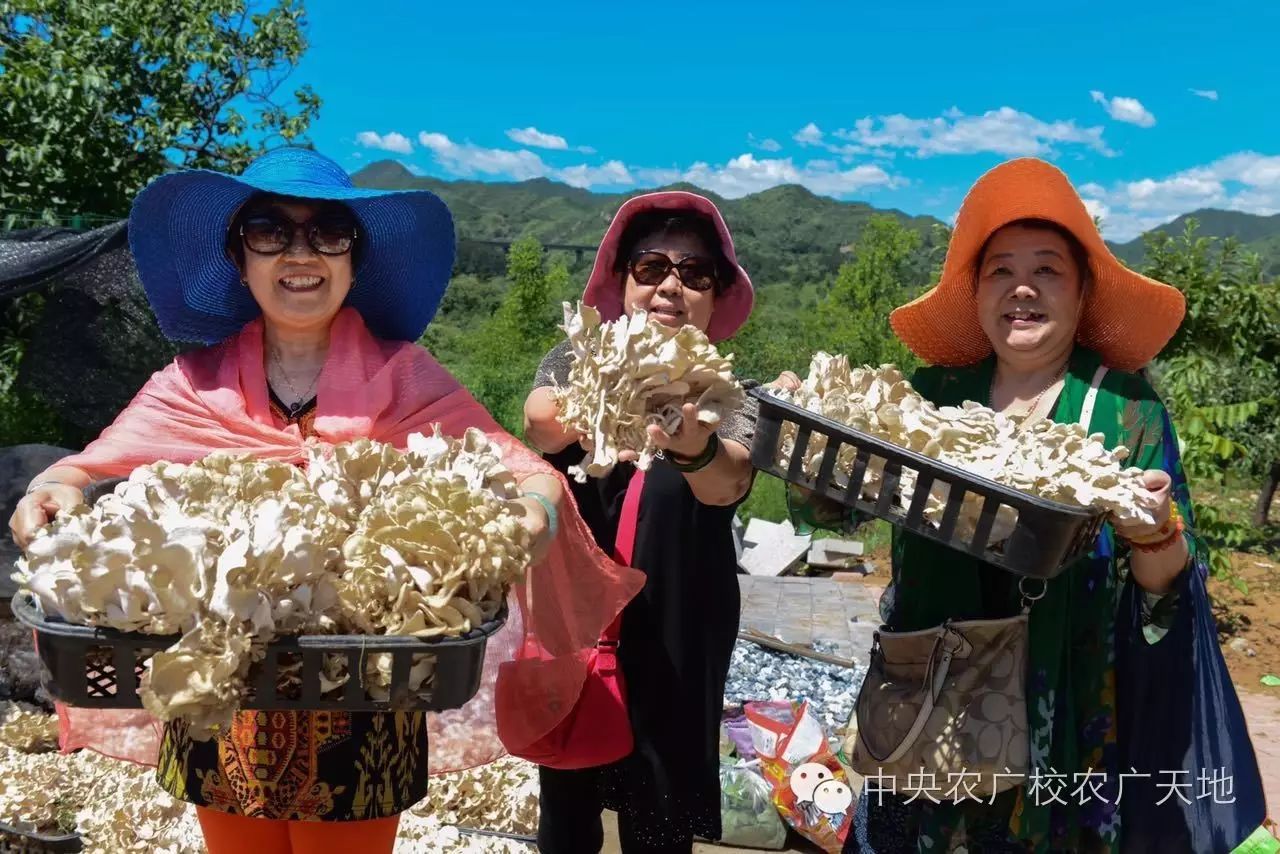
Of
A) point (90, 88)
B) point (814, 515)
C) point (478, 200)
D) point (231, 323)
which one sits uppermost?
point (478, 200)

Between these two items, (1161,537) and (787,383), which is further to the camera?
(787,383)

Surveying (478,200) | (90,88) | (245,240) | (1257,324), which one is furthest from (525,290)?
(478,200)

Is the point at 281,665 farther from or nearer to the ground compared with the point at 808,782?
farther from the ground

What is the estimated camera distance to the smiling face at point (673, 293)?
2.26 meters

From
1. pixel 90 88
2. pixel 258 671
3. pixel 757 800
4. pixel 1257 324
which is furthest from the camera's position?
pixel 1257 324

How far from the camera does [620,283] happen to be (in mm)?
2465

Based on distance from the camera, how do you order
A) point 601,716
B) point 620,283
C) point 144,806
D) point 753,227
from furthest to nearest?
point 753,227 → point 144,806 → point 620,283 → point 601,716

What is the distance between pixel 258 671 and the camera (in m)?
1.53

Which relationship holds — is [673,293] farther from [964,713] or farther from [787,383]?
[964,713]

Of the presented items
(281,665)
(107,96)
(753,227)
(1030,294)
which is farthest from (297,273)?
(753,227)

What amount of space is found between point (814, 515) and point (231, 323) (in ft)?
4.96

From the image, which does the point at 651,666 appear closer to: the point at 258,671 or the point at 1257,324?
the point at 258,671

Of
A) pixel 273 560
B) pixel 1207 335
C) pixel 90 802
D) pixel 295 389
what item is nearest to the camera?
pixel 273 560

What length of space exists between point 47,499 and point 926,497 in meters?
1.70
